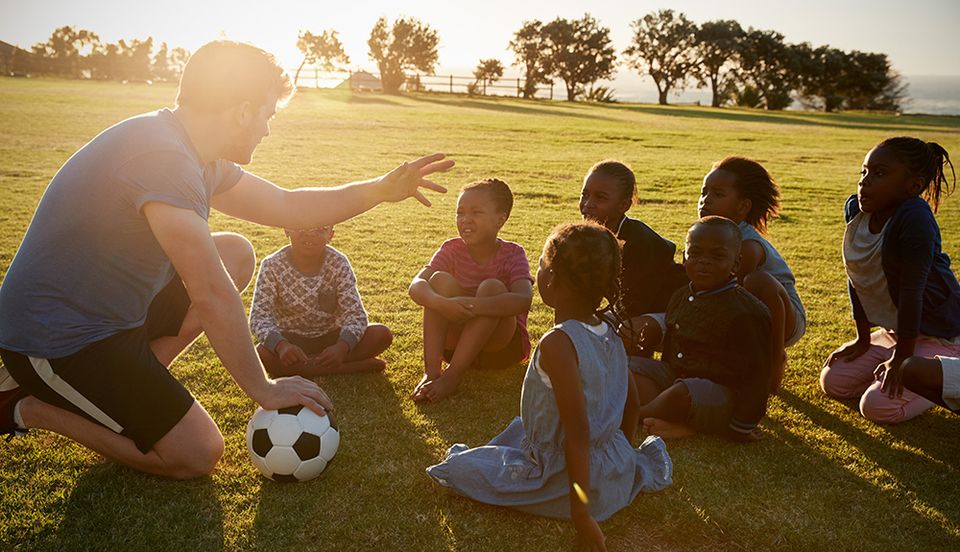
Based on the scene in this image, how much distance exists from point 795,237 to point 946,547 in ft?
25.1

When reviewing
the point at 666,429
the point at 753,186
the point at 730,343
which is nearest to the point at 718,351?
the point at 730,343

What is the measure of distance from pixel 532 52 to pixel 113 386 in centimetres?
6964

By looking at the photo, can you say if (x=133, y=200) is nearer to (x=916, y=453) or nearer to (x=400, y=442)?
(x=400, y=442)

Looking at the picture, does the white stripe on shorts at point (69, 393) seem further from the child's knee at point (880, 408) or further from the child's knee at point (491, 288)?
the child's knee at point (880, 408)

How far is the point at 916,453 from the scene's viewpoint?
4137 mm

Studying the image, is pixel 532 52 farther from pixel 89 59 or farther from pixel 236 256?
pixel 236 256

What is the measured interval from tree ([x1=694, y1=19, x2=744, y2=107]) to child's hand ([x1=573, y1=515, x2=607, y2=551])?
69.0 meters

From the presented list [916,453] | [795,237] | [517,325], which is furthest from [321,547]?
[795,237]

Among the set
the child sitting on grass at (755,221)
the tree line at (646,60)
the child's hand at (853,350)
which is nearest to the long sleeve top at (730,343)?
the child sitting on grass at (755,221)

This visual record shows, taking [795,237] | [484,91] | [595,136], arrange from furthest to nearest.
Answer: [484,91] < [595,136] < [795,237]

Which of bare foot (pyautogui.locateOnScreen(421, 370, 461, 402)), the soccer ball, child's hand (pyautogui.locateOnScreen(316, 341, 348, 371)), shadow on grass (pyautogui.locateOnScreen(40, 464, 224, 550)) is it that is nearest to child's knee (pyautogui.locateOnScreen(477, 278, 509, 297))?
bare foot (pyautogui.locateOnScreen(421, 370, 461, 402))

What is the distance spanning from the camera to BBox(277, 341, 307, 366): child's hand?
4.66 meters

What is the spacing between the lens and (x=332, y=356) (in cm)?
475

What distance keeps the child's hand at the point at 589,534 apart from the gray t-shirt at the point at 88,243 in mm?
2160
